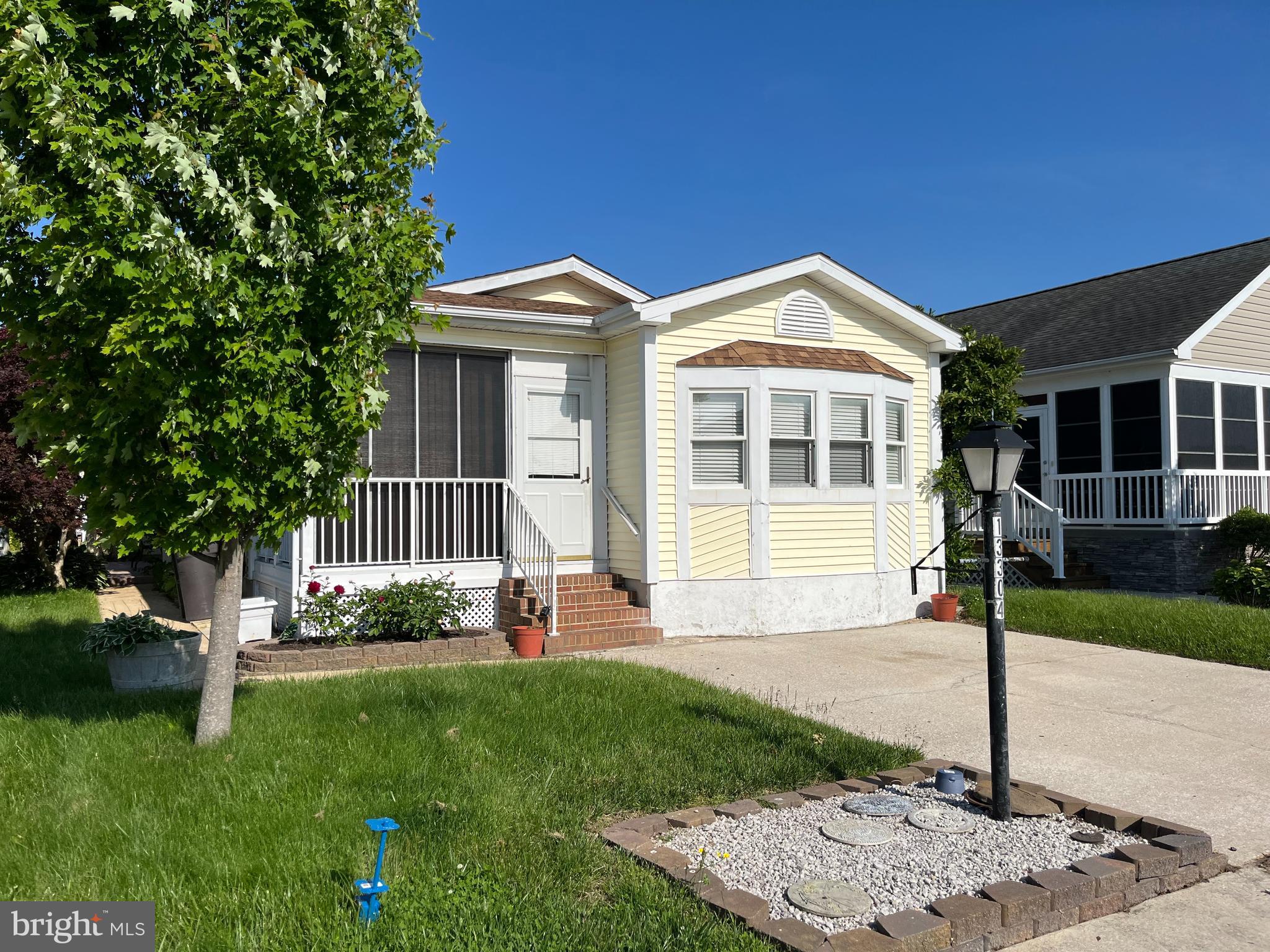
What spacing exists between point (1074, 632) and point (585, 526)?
601 cm

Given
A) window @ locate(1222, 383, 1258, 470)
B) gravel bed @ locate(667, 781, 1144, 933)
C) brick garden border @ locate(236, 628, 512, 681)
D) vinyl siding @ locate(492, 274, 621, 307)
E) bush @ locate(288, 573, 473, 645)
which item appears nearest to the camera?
gravel bed @ locate(667, 781, 1144, 933)

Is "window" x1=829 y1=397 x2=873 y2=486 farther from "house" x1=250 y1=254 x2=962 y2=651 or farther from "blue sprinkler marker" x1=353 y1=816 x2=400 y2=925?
"blue sprinkler marker" x1=353 y1=816 x2=400 y2=925

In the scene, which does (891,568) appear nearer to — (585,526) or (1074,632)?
(1074,632)

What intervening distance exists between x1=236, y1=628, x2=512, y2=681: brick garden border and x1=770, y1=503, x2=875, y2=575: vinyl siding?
3.61 meters

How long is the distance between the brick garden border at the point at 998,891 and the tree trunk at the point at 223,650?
8.97 ft

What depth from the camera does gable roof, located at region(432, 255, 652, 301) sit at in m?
13.0

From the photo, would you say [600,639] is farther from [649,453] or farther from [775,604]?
[775,604]

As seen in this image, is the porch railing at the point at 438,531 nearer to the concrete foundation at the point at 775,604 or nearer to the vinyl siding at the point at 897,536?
the concrete foundation at the point at 775,604

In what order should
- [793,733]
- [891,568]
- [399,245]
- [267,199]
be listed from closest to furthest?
[267,199], [399,245], [793,733], [891,568]

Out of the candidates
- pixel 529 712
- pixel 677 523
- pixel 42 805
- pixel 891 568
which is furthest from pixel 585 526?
pixel 42 805

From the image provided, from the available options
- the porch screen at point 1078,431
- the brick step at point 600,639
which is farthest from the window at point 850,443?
the porch screen at point 1078,431

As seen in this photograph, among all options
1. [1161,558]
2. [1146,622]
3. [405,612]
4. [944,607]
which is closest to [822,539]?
[944,607]

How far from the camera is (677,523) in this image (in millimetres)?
11133

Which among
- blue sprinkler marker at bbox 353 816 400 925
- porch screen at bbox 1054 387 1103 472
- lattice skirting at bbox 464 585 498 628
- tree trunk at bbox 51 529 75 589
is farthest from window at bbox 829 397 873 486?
tree trunk at bbox 51 529 75 589
